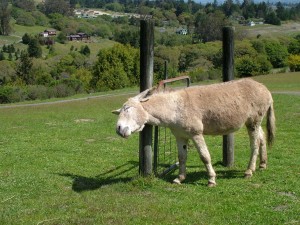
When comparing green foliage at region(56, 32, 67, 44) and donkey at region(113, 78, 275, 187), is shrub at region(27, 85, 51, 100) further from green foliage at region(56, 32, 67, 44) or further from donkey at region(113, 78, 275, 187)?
green foliage at region(56, 32, 67, 44)

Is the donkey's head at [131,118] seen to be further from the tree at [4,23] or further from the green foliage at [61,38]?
the tree at [4,23]

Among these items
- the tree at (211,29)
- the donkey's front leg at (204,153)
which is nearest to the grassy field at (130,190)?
the donkey's front leg at (204,153)

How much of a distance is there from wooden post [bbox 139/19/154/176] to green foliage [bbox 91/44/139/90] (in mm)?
66988

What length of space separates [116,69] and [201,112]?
71.4m

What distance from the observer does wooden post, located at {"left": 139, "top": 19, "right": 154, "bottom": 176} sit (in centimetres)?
992

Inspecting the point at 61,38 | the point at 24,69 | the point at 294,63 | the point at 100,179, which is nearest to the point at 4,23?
the point at 61,38

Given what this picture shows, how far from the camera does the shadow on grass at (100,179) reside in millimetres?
10109

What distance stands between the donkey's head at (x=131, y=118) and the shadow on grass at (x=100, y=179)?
1.79 m

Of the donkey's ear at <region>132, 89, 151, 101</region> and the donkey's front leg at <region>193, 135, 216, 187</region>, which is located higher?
the donkey's ear at <region>132, 89, 151, 101</region>

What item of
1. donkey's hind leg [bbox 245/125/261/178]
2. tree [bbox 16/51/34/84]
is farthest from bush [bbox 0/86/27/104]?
donkey's hind leg [bbox 245/125/261/178]

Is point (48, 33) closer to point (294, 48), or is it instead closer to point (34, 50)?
point (34, 50)

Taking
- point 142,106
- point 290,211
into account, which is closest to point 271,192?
point 290,211

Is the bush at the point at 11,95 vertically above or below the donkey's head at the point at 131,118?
below

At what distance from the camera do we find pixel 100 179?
10.9 metres
